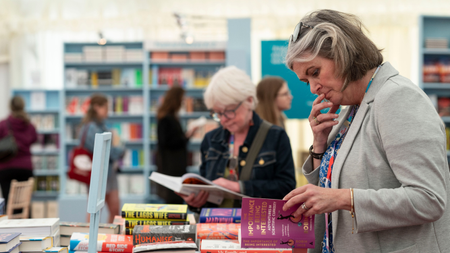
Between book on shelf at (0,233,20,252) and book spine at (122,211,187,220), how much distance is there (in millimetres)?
358

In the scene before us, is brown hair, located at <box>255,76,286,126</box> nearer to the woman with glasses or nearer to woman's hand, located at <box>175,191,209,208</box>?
the woman with glasses

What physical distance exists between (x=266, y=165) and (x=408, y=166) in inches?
38.9

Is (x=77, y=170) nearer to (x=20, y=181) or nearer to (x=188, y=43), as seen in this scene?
(x=20, y=181)

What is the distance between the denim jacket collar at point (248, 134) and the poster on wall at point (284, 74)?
6.19 feet

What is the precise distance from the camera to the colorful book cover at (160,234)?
1.26m

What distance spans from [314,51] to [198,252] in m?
0.75

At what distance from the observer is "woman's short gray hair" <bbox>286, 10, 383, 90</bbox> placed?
3.81 ft

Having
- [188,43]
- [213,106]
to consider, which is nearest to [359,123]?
[213,106]

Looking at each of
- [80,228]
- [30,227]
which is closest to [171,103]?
[80,228]

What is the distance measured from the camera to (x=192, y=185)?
1740mm

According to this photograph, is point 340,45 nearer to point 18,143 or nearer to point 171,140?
point 171,140

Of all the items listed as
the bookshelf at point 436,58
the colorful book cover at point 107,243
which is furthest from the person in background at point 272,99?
the bookshelf at point 436,58

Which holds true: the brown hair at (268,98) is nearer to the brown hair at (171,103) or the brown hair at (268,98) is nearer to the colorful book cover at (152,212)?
the brown hair at (171,103)

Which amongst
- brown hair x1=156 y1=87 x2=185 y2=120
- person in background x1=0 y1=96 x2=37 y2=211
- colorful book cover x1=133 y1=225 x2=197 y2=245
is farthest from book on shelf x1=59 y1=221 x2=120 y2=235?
person in background x1=0 y1=96 x2=37 y2=211
